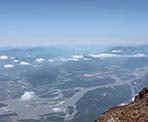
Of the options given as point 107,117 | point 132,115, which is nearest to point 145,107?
point 132,115

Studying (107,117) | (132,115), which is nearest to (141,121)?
(132,115)

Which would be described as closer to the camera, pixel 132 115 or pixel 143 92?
pixel 132 115

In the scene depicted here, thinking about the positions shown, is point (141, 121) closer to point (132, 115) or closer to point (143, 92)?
point (132, 115)

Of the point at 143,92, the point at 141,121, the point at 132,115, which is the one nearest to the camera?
the point at 141,121

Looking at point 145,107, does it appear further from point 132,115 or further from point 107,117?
point 107,117

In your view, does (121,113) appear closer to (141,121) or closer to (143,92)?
(141,121)

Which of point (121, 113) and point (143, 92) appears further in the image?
point (143, 92)

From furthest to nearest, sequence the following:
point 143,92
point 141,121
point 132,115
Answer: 1. point 143,92
2. point 132,115
3. point 141,121
